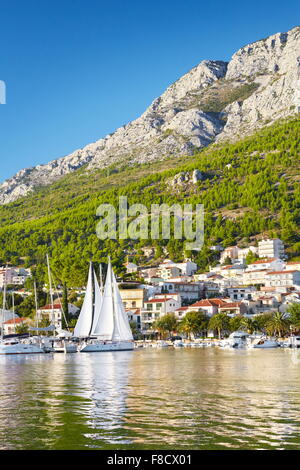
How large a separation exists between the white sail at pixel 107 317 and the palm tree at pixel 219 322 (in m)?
23.7

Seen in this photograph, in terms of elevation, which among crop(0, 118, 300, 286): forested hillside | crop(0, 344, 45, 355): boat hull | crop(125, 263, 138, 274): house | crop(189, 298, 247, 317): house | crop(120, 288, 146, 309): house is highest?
crop(0, 118, 300, 286): forested hillside

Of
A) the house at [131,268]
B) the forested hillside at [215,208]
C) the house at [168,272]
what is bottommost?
the house at [168,272]

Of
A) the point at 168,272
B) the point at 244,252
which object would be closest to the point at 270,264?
the point at 244,252

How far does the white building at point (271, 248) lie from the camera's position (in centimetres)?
12288

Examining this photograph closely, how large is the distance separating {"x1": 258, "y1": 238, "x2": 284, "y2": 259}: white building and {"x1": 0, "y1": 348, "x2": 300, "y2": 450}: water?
91629 mm

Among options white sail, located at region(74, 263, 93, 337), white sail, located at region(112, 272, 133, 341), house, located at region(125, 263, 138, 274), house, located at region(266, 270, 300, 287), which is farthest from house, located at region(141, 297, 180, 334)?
white sail, located at region(112, 272, 133, 341)

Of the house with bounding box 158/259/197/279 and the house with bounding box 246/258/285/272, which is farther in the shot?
the house with bounding box 158/259/197/279

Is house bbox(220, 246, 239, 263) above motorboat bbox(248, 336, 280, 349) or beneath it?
above

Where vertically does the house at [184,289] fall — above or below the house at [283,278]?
below

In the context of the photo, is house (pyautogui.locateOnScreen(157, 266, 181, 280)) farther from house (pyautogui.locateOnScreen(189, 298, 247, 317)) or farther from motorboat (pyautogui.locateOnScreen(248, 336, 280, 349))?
motorboat (pyautogui.locateOnScreen(248, 336, 280, 349))

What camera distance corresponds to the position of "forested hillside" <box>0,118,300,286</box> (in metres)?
135

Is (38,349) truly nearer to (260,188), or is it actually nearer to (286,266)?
(286,266)

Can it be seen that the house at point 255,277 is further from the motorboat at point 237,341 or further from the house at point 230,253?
the motorboat at point 237,341

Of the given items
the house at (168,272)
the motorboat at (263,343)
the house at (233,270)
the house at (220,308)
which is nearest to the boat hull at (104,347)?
the motorboat at (263,343)
